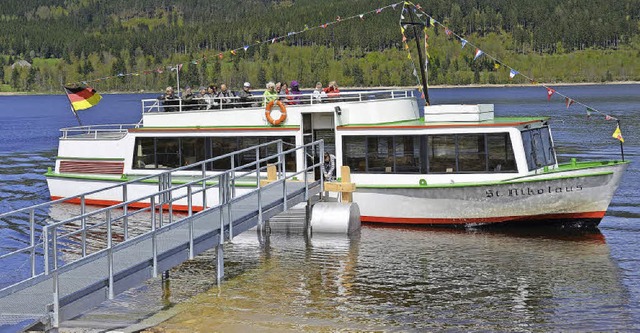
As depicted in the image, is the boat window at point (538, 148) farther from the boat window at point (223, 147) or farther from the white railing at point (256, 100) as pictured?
the boat window at point (223, 147)

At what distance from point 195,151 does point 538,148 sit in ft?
36.2

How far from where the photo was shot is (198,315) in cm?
1759

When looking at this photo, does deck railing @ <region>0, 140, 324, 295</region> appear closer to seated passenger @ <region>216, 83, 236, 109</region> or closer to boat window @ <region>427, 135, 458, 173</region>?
seated passenger @ <region>216, 83, 236, 109</region>

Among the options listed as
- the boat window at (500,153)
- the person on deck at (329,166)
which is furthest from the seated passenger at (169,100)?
the boat window at (500,153)

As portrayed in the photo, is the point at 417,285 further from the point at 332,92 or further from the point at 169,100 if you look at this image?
the point at 169,100

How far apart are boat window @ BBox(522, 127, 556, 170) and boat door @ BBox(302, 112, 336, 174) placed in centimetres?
585

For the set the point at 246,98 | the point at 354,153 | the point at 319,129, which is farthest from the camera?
the point at 246,98

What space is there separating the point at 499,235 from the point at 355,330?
396 inches

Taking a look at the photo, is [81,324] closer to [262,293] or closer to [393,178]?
[262,293]

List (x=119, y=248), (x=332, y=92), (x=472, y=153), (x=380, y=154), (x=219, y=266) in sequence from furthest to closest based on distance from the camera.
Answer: (x=332, y=92)
(x=380, y=154)
(x=472, y=153)
(x=219, y=266)
(x=119, y=248)

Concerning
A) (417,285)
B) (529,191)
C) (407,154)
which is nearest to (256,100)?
(407,154)

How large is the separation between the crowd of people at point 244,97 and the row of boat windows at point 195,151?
124cm

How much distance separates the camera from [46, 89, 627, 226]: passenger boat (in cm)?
2508

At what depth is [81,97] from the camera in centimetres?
3375
